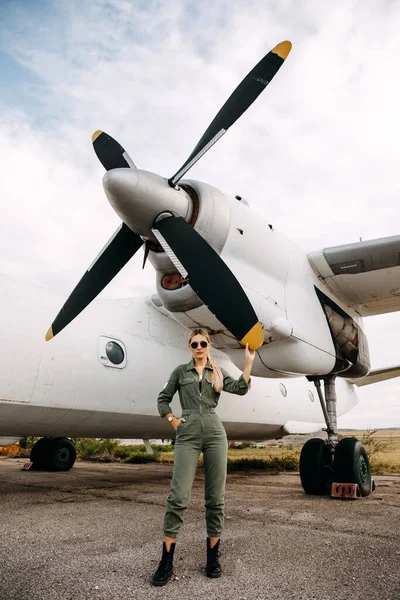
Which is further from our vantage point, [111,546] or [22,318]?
[22,318]

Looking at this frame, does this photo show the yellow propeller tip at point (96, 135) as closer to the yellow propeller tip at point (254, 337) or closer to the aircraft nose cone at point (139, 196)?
the aircraft nose cone at point (139, 196)

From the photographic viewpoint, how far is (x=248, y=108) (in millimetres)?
5109

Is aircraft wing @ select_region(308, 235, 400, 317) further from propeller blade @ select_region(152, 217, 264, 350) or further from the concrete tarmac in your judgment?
the concrete tarmac

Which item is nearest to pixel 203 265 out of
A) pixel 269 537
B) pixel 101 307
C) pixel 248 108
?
pixel 248 108

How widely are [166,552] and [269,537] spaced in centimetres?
136

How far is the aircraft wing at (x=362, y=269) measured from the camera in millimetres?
6207

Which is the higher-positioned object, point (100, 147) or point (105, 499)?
point (100, 147)

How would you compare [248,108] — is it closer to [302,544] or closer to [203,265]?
[203,265]

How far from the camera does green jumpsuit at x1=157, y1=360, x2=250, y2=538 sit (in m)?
2.96

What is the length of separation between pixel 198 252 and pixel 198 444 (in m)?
Result: 2.00

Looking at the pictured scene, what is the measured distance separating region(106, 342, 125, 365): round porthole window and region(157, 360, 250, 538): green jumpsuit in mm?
3676

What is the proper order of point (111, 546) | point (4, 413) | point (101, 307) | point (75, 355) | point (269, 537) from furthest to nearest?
point (101, 307) → point (75, 355) → point (4, 413) → point (269, 537) → point (111, 546)

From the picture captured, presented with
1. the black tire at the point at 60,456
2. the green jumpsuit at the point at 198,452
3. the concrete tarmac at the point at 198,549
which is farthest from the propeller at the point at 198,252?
the black tire at the point at 60,456

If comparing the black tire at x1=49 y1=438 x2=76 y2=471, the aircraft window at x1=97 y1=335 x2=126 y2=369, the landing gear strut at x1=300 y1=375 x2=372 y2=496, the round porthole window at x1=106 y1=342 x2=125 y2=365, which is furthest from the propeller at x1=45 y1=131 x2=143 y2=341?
the black tire at x1=49 y1=438 x2=76 y2=471
